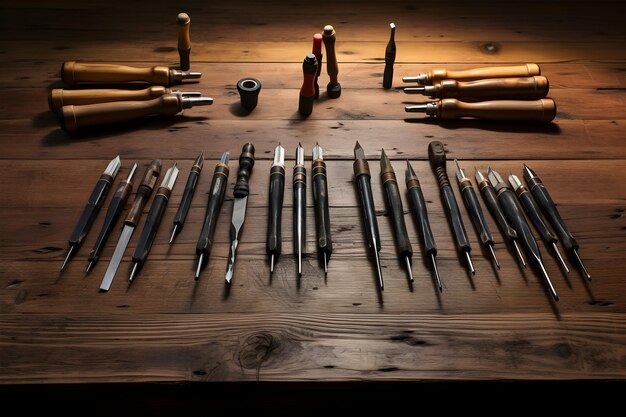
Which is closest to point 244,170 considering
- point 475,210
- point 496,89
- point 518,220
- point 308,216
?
point 308,216

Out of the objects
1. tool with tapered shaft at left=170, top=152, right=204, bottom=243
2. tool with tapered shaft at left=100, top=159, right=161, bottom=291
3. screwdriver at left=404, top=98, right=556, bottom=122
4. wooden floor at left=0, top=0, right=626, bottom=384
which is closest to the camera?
wooden floor at left=0, top=0, right=626, bottom=384

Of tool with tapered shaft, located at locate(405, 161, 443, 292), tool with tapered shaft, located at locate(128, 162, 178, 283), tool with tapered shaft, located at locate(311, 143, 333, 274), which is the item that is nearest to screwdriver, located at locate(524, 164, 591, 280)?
tool with tapered shaft, located at locate(405, 161, 443, 292)

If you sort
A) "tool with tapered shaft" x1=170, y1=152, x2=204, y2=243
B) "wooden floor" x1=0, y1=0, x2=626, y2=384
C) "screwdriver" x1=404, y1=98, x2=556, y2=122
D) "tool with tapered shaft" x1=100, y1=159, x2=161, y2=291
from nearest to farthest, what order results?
"wooden floor" x1=0, y1=0, x2=626, y2=384
"tool with tapered shaft" x1=100, y1=159, x2=161, y2=291
"tool with tapered shaft" x1=170, y1=152, x2=204, y2=243
"screwdriver" x1=404, y1=98, x2=556, y2=122

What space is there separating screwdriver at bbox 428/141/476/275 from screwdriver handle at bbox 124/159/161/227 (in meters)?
0.73

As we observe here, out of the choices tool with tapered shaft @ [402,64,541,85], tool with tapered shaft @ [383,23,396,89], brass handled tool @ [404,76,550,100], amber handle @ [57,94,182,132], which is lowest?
amber handle @ [57,94,182,132]

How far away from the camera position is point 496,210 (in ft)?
4.80

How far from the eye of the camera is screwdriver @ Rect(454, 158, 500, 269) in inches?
54.6

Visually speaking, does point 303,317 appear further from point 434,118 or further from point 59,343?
point 434,118

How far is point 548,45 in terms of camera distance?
2.16 meters

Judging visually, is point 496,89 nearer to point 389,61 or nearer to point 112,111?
point 389,61

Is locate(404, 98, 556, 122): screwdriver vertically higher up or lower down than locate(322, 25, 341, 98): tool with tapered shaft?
lower down

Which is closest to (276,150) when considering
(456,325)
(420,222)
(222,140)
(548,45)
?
(222,140)

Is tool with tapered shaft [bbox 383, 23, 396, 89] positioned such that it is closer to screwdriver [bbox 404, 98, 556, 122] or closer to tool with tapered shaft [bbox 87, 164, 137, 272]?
screwdriver [bbox 404, 98, 556, 122]

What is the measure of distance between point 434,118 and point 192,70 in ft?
2.65
